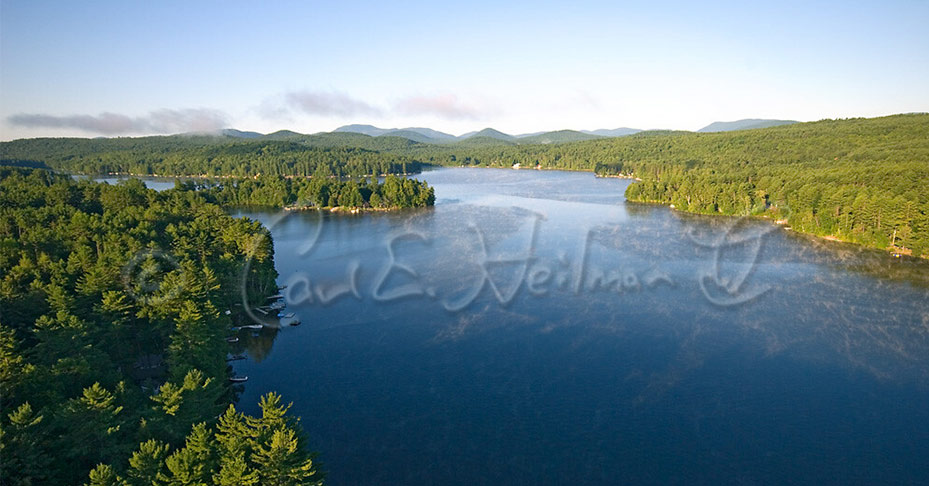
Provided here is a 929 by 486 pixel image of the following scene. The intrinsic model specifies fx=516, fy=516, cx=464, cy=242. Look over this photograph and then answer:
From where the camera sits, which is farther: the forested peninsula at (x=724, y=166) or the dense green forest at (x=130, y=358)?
the forested peninsula at (x=724, y=166)

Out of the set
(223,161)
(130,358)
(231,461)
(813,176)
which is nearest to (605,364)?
(231,461)

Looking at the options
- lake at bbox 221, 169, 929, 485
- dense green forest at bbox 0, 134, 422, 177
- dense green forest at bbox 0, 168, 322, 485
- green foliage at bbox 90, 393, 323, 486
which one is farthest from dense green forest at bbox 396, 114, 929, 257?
dense green forest at bbox 0, 134, 422, 177

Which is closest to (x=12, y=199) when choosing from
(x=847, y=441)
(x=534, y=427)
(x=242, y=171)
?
(x=534, y=427)

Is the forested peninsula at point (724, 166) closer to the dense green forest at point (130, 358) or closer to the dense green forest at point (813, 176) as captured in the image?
the dense green forest at point (813, 176)

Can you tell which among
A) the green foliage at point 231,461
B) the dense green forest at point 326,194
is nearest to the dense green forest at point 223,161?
the dense green forest at point 326,194

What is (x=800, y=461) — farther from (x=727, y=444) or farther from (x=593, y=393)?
(x=593, y=393)

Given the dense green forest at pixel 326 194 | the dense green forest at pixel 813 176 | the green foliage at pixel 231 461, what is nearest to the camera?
the green foliage at pixel 231 461

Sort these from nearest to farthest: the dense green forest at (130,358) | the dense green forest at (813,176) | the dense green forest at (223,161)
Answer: the dense green forest at (130,358)
the dense green forest at (813,176)
the dense green forest at (223,161)
